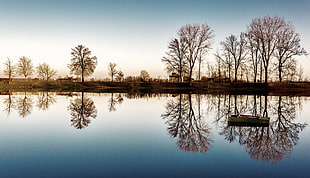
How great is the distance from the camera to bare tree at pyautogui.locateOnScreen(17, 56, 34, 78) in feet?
240

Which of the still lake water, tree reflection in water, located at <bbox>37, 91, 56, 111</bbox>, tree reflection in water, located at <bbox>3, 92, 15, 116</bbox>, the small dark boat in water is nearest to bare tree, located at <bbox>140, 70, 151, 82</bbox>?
tree reflection in water, located at <bbox>37, 91, 56, 111</bbox>

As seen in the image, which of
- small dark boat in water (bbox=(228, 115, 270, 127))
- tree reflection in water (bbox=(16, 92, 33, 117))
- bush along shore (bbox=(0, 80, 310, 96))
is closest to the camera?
small dark boat in water (bbox=(228, 115, 270, 127))

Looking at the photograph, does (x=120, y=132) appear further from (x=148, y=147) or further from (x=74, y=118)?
(x=74, y=118)

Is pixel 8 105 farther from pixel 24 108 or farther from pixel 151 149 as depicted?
pixel 151 149

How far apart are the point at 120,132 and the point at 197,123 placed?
5.70 metres

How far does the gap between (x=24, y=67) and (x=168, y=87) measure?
174ft

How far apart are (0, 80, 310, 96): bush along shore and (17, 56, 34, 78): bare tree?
14808 millimetres

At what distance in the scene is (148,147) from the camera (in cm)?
970

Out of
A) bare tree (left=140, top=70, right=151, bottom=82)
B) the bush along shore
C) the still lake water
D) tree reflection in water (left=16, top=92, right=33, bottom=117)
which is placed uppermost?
bare tree (left=140, top=70, right=151, bottom=82)

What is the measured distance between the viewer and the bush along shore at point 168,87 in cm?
4938

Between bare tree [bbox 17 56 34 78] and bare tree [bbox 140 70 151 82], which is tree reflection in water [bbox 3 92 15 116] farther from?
bare tree [bbox 17 56 34 78]

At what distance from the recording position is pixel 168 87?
53188 mm

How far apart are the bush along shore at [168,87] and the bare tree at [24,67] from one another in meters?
14.8

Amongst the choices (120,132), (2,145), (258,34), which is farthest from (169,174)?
(258,34)
